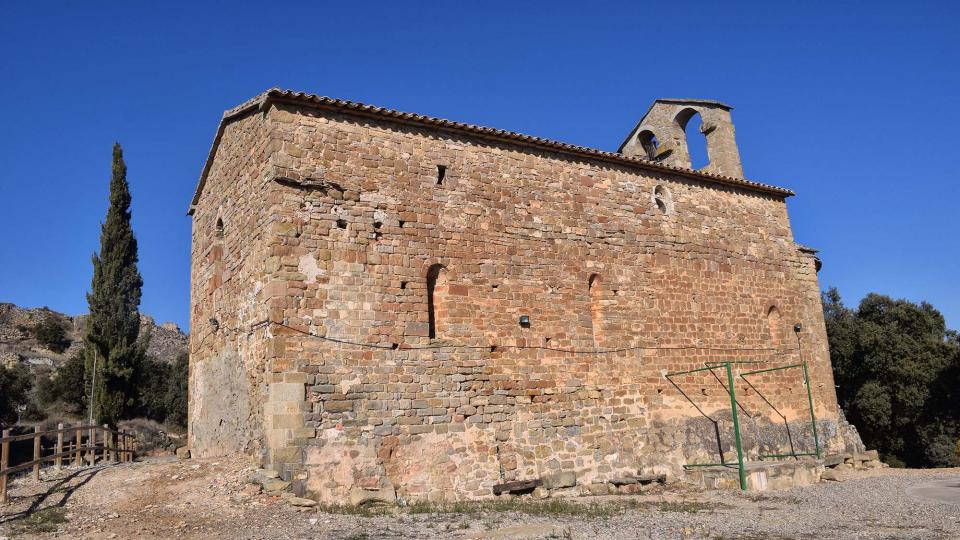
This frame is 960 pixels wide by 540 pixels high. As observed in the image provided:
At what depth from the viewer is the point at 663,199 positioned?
15.8 m

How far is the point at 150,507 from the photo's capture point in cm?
922

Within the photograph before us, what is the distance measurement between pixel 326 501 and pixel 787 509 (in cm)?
711

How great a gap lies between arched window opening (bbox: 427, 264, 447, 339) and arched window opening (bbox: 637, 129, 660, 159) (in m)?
10.2

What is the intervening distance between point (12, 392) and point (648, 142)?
2990 cm

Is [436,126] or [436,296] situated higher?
[436,126]

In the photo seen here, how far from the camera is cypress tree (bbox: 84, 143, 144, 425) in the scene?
24234 millimetres

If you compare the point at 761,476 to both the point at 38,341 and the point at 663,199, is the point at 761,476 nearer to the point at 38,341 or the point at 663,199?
the point at 663,199

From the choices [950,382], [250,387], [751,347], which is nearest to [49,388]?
[250,387]

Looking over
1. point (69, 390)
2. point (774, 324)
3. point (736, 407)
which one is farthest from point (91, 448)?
point (69, 390)

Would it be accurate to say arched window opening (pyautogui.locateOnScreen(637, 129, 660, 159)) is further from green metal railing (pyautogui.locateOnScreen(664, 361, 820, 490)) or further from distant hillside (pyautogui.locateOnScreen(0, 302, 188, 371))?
distant hillside (pyautogui.locateOnScreen(0, 302, 188, 371))

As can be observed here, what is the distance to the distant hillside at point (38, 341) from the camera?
129 ft

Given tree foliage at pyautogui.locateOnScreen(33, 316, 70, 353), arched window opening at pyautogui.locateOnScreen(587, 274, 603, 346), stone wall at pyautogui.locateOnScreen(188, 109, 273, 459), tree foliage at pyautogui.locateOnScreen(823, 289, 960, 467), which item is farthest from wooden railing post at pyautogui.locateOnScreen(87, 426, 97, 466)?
tree foliage at pyautogui.locateOnScreen(33, 316, 70, 353)

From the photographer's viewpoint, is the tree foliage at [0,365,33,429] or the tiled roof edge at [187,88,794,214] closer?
the tiled roof edge at [187,88,794,214]

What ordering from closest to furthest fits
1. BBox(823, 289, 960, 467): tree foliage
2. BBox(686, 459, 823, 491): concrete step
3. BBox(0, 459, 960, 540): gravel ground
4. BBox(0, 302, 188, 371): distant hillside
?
BBox(0, 459, 960, 540): gravel ground → BBox(686, 459, 823, 491): concrete step → BBox(823, 289, 960, 467): tree foliage → BBox(0, 302, 188, 371): distant hillside
